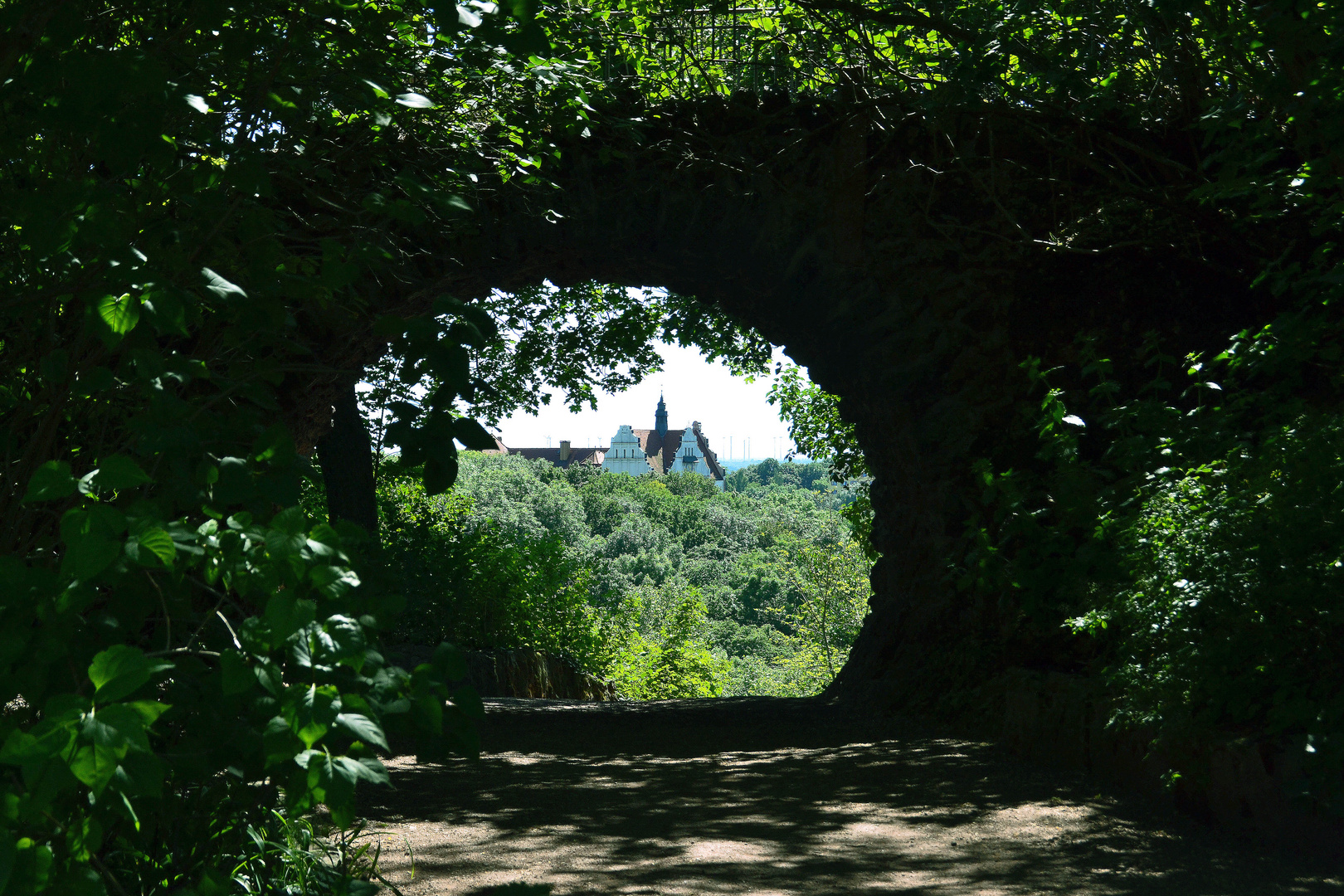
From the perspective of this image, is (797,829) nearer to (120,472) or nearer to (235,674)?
(235,674)

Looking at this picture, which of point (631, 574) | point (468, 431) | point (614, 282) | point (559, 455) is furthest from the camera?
point (559, 455)

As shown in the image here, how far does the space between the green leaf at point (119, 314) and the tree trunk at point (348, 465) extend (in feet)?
29.4

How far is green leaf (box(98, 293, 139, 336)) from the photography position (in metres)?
1.63

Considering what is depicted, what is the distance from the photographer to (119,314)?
164 centimetres

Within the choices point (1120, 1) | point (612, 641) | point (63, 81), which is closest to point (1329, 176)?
point (1120, 1)

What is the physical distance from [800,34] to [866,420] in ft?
9.29

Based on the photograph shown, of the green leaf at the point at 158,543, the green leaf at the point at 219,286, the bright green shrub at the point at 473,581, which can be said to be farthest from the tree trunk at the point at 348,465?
the green leaf at the point at 158,543

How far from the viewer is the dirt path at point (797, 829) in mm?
3131

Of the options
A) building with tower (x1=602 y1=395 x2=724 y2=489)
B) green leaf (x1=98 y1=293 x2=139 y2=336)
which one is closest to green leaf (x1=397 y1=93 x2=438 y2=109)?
green leaf (x1=98 y1=293 x2=139 y2=336)

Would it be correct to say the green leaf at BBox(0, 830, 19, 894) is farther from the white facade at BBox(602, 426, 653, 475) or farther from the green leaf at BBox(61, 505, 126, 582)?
the white facade at BBox(602, 426, 653, 475)

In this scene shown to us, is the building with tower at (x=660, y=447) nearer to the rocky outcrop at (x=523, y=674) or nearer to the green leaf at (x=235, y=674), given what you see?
the rocky outcrop at (x=523, y=674)

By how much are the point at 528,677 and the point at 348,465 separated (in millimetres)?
3345

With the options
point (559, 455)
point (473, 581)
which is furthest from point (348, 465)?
point (559, 455)

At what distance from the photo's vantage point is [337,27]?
233cm
